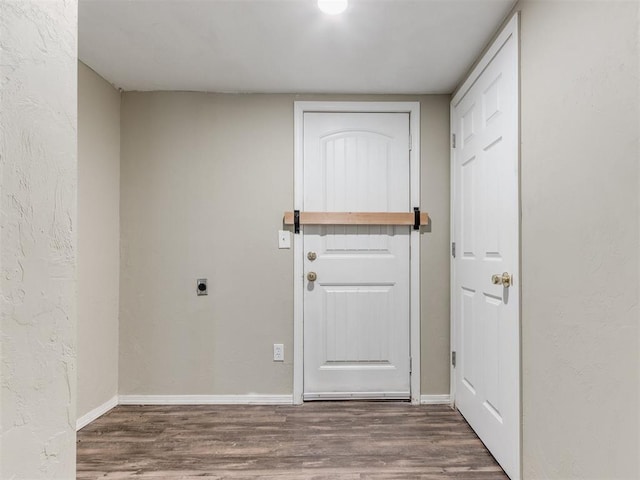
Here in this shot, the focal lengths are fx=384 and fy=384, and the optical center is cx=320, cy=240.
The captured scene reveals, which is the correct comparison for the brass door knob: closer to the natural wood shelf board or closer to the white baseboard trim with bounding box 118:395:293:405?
the natural wood shelf board

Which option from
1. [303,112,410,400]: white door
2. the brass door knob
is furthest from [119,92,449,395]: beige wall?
the brass door knob

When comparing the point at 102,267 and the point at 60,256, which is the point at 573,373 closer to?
the point at 60,256

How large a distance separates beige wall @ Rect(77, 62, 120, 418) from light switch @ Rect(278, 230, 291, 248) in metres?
1.12

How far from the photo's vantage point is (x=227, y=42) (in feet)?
6.68

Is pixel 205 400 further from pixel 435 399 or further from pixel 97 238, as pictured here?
pixel 435 399

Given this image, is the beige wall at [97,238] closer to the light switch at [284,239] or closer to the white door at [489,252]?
the light switch at [284,239]

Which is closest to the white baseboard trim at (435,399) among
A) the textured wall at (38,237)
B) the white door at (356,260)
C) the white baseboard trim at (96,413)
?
the white door at (356,260)

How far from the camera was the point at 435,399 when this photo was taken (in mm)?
2664

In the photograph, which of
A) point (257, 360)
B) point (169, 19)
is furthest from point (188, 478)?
point (169, 19)

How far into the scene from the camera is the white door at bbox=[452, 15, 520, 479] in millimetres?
1746

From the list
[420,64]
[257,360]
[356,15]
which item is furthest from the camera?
[257,360]

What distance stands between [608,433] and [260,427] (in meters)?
1.76

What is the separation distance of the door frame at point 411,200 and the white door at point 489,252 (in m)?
0.25

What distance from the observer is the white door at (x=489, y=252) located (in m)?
1.75
